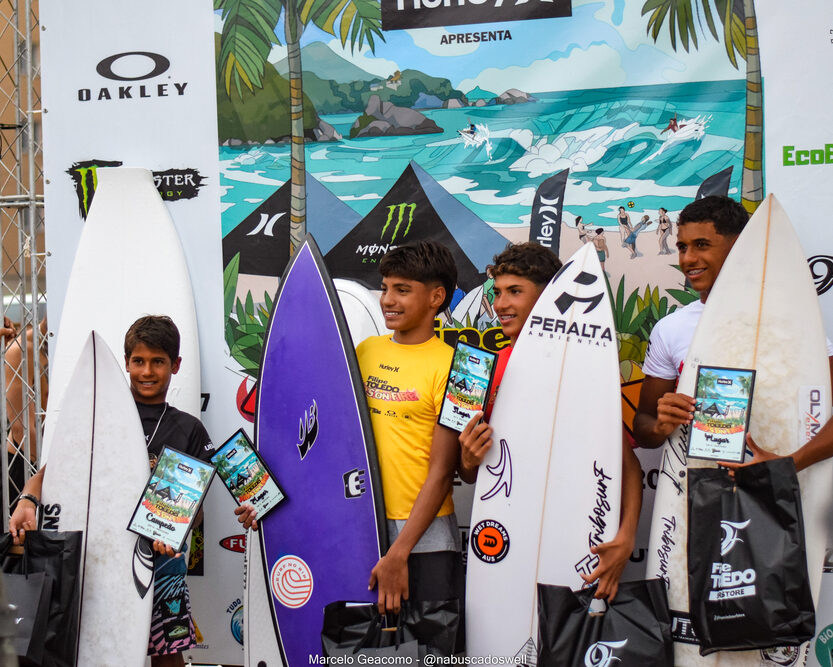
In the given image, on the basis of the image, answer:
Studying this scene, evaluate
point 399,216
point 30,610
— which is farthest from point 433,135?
point 30,610

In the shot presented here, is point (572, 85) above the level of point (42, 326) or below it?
above

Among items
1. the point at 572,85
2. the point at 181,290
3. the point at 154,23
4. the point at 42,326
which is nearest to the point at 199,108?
the point at 154,23

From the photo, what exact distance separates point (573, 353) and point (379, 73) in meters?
1.40

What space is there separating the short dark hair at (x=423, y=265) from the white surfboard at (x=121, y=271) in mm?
1134

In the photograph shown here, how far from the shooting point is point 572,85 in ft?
9.57

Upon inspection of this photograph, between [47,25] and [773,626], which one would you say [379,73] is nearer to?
[47,25]

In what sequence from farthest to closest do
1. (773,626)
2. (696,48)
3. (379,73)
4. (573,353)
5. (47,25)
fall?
(47,25) < (379,73) < (696,48) < (573,353) < (773,626)

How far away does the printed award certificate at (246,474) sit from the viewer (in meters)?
2.49

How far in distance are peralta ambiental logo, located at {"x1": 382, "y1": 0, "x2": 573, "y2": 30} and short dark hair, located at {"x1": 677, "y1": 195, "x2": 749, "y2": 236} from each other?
93 cm

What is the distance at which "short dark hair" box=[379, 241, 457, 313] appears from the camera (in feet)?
7.97

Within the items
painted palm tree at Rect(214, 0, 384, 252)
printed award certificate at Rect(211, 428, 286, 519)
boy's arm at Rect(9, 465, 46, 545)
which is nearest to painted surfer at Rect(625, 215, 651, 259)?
painted palm tree at Rect(214, 0, 384, 252)

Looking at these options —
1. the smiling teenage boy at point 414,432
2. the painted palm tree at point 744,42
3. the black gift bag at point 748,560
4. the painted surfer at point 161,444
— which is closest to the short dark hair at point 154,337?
the painted surfer at point 161,444

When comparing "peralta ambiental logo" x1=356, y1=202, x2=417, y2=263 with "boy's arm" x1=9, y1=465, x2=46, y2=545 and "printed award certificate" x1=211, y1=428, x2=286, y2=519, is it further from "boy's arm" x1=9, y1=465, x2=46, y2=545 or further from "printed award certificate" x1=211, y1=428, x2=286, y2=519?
"boy's arm" x1=9, y1=465, x2=46, y2=545

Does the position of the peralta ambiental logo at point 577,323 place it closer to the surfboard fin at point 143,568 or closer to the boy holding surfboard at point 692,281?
the boy holding surfboard at point 692,281
